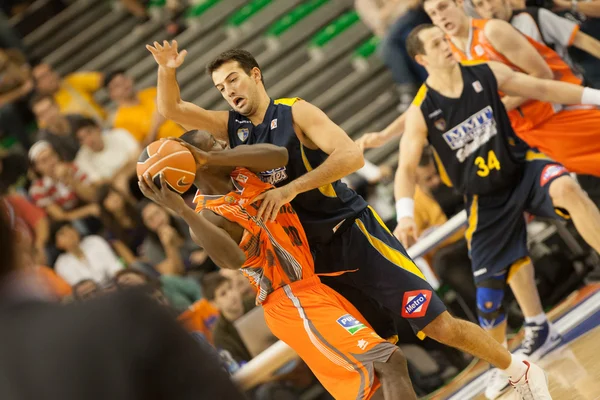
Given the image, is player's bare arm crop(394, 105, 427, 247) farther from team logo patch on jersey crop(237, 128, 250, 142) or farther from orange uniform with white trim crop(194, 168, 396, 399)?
team logo patch on jersey crop(237, 128, 250, 142)

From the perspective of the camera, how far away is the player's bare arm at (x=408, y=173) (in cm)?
516

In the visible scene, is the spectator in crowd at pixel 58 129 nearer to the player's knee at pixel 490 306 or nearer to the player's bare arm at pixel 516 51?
the player's bare arm at pixel 516 51

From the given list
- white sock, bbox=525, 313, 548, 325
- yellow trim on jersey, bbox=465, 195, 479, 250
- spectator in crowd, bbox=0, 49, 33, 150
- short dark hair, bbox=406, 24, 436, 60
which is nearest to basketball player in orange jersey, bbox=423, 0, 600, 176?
short dark hair, bbox=406, 24, 436, 60

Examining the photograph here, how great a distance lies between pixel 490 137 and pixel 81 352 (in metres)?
4.40

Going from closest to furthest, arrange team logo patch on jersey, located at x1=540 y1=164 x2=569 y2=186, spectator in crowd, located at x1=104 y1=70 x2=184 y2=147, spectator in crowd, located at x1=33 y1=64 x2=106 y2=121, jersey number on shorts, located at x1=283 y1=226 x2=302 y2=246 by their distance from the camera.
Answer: jersey number on shorts, located at x1=283 y1=226 x2=302 y2=246
team logo patch on jersey, located at x1=540 y1=164 x2=569 y2=186
spectator in crowd, located at x1=104 y1=70 x2=184 y2=147
spectator in crowd, located at x1=33 y1=64 x2=106 y2=121

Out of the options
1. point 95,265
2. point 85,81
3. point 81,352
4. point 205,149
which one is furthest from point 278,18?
point 81,352

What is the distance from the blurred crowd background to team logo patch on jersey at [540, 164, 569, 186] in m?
1.09

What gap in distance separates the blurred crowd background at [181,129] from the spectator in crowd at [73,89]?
0.06 ft

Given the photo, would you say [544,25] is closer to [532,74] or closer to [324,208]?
[532,74]

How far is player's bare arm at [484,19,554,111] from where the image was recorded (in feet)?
18.7

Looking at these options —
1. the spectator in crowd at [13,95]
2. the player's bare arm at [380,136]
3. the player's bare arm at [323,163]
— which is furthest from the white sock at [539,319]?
the spectator in crowd at [13,95]

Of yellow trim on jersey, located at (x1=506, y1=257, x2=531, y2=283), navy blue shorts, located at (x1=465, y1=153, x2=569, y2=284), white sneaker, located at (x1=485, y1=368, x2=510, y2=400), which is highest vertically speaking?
navy blue shorts, located at (x1=465, y1=153, x2=569, y2=284)

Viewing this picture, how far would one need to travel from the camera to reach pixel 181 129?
25.4 feet

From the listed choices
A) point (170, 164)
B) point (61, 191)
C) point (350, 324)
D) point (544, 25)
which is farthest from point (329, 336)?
point (61, 191)
